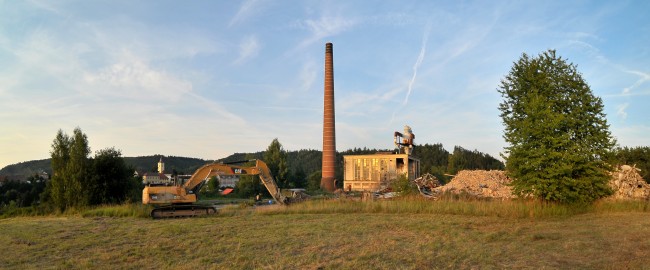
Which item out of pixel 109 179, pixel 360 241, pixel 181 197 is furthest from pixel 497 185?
pixel 109 179

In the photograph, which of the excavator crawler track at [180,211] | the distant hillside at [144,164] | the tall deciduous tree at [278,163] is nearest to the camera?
the excavator crawler track at [180,211]

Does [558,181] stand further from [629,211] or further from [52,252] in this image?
[52,252]

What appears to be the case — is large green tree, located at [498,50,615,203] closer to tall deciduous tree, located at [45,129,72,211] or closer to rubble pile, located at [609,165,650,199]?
rubble pile, located at [609,165,650,199]

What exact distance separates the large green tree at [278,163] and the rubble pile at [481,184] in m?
25.5

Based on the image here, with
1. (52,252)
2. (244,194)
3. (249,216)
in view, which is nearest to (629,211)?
(249,216)

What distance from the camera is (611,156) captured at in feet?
64.3

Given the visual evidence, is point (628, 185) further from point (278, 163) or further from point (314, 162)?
point (314, 162)

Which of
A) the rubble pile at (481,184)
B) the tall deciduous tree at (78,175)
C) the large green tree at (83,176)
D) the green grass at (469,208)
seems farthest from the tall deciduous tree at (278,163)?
the green grass at (469,208)

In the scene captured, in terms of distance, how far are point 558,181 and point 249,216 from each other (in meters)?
13.3

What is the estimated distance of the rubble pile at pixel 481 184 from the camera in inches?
1059

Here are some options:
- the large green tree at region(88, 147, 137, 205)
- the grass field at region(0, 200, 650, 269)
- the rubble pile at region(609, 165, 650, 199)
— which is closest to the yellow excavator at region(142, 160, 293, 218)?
the grass field at region(0, 200, 650, 269)

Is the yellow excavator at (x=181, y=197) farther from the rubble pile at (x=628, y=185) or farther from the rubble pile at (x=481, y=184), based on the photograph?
the rubble pile at (x=628, y=185)

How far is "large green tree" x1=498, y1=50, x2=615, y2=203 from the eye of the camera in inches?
741

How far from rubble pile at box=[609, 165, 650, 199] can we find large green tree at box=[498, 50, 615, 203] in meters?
6.10
